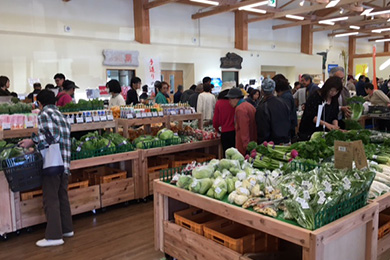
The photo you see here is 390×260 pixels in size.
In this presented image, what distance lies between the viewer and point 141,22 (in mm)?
11414

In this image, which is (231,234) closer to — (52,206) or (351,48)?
(52,206)

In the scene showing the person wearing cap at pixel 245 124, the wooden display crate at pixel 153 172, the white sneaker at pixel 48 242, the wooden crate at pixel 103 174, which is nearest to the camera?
the white sneaker at pixel 48 242

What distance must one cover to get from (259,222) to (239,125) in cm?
225

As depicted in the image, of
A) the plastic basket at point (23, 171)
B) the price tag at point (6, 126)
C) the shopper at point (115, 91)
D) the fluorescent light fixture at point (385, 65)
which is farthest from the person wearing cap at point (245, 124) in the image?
the fluorescent light fixture at point (385, 65)

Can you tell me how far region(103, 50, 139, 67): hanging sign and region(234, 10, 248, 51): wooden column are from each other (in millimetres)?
4899

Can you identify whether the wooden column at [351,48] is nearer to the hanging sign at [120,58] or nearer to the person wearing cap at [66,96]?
the hanging sign at [120,58]

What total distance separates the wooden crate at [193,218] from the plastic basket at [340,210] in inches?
40.9

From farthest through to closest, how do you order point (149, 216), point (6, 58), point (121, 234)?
point (6, 58) < point (149, 216) < point (121, 234)

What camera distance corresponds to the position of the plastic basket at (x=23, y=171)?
138 inches

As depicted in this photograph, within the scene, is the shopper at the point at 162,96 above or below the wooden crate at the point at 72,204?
above

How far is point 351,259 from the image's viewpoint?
7.98 feet

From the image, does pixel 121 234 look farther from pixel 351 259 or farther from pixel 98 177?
pixel 351 259

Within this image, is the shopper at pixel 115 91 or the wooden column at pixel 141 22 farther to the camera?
the wooden column at pixel 141 22

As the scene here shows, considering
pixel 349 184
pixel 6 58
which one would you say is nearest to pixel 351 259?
pixel 349 184
